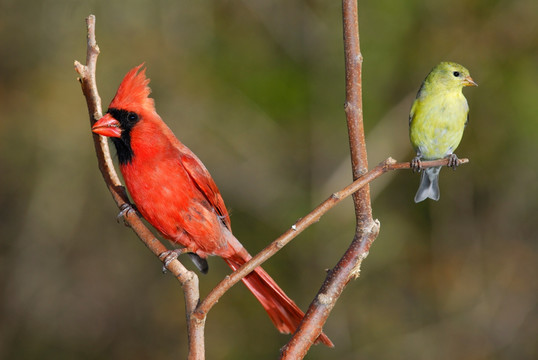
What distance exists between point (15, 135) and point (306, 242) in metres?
2.21

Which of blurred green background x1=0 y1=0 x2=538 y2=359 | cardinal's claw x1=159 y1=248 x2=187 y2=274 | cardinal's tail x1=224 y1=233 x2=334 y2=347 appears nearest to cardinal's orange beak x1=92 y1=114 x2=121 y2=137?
cardinal's claw x1=159 y1=248 x2=187 y2=274

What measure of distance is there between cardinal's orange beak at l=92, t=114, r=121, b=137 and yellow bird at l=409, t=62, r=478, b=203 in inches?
32.6

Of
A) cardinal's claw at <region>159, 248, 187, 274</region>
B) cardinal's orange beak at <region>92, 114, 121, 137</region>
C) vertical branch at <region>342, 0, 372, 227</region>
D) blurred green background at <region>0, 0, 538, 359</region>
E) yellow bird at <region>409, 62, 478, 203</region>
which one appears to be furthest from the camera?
blurred green background at <region>0, 0, 538, 359</region>

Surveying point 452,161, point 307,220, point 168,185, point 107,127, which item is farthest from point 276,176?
point 307,220

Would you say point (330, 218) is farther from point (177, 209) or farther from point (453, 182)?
point (177, 209)

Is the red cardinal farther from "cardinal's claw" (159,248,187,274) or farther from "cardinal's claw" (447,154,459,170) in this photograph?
"cardinal's claw" (447,154,459,170)

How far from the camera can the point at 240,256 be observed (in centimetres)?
200

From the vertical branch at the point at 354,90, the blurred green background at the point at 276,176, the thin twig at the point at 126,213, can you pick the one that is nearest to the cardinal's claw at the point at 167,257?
the thin twig at the point at 126,213

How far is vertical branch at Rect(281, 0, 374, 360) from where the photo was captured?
4.08 ft

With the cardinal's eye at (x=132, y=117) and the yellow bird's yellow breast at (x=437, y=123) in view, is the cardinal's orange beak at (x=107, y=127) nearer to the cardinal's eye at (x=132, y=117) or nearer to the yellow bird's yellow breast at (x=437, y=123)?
the cardinal's eye at (x=132, y=117)

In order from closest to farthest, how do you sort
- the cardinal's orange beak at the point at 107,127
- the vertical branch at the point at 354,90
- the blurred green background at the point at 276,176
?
the vertical branch at the point at 354,90
the cardinal's orange beak at the point at 107,127
the blurred green background at the point at 276,176

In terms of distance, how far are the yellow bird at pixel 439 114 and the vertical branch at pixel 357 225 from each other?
708 millimetres

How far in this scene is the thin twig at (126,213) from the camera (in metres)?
1.31

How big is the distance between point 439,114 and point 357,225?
3.13 feet
